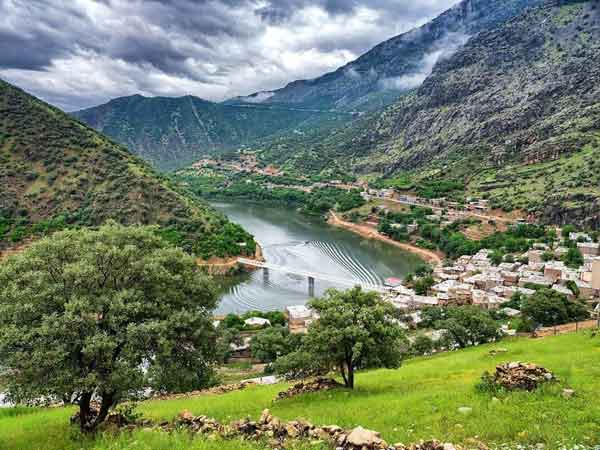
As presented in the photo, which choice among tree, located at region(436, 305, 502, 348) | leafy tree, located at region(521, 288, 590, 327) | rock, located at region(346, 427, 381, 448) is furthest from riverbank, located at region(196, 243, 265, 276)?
rock, located at region(346, 427, 381, 448)

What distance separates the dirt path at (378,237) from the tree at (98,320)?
224 feet

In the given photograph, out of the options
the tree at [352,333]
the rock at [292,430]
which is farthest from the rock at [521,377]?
the rock at [292,430]

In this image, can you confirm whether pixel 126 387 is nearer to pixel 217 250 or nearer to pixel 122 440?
pixel 122 440

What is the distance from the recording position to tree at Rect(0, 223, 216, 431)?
9.92 metres

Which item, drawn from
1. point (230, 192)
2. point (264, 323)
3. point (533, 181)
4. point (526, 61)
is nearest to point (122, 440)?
point (264, 323)

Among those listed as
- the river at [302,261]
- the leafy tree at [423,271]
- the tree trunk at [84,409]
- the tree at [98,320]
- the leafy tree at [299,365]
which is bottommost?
the river at [302,261]

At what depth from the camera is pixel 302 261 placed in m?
79.3

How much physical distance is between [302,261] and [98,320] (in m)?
69.0

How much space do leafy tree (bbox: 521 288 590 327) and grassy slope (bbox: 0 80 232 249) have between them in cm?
5779

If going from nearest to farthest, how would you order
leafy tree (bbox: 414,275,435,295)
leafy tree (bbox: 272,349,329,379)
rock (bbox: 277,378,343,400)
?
Result: 1. rock (bbox: 277,378,343,400)
2. leafy tree (bbox: 272,349,329,379)
3. leafy tree (bbox: 414,275,435,295)

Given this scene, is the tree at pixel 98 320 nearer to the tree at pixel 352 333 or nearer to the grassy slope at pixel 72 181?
the tree at pixel 352 333

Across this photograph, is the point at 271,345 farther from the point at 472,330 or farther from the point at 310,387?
the point at 310,387

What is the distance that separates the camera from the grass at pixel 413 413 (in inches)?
335

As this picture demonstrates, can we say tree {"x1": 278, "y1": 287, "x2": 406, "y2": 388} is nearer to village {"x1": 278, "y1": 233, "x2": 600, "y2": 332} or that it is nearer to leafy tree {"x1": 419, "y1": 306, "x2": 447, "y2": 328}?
village {"x1": 278, "y1": 233, "x2": 600, "y2": 332}
